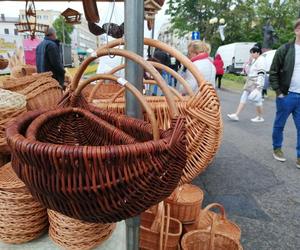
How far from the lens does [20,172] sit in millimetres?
634

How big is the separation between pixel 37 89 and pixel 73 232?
0.91m

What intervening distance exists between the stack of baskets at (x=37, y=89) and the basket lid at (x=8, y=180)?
0.38 meters

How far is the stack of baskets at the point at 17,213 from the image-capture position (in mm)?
1402

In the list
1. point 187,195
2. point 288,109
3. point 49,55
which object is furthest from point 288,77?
point 49,55

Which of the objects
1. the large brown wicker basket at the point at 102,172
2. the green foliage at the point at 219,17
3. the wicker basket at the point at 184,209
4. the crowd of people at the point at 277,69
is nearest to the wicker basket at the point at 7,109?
the large brown wicker basket at the point at 102,172

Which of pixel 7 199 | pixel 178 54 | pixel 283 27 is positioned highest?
pixel 283 27

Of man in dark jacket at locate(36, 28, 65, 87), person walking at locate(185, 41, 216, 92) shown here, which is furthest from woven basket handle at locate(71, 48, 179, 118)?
man in dark jacket at locate(36, 28, 65, 87)

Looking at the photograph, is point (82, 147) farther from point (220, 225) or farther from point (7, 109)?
point (220, 225)

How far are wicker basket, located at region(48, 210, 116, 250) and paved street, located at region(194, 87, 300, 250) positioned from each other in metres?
1.11

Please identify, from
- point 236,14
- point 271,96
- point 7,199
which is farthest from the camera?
point 236,14

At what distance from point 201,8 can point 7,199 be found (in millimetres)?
26395

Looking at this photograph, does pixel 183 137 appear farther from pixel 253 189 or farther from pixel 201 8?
pixel 201 8

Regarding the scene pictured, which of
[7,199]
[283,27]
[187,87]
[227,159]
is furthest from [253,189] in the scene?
[283,27]

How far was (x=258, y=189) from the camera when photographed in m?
2.84
